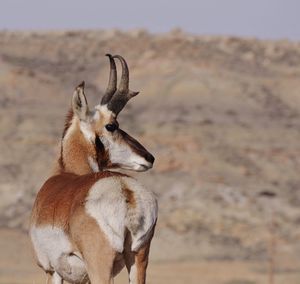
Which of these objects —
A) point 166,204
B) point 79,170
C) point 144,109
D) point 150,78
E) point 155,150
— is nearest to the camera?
point 79,170

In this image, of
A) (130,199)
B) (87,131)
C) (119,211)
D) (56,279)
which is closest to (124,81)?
(87,131)

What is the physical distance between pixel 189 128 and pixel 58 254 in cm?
5146

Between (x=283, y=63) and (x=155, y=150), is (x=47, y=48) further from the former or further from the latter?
Result: (x=155, y=150)

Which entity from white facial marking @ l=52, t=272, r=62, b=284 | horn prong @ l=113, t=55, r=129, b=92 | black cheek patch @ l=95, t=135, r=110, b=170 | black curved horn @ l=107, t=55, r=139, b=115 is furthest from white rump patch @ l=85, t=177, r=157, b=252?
horn prong @ l=113, t=55, r=129, b=92

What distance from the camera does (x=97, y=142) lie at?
13.6 meters

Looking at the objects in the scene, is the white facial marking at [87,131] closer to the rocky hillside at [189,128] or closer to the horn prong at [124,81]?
the horn prong at [124,81]

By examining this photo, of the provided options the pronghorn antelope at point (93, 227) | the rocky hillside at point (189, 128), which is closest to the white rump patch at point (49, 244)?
the pronghorn antelope at point (93, 227)

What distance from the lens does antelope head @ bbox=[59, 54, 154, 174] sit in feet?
44.2

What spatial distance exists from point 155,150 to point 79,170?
45214 mm

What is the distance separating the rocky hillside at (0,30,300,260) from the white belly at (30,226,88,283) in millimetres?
35592

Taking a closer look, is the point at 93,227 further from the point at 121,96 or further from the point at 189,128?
the point at 189,128

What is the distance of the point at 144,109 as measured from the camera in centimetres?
6912

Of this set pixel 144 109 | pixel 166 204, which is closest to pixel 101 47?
pixel 144 109

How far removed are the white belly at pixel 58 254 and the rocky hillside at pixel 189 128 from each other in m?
35.6
